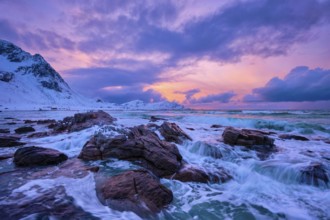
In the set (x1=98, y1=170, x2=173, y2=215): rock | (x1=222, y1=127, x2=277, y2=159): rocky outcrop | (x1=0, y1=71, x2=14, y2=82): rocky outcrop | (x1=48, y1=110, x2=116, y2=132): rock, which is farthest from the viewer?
(x1=0, y1=71, x2=14, y2=82): rocky outcrop

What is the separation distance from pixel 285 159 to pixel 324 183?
6.96 feet

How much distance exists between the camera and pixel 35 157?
27.7 ft

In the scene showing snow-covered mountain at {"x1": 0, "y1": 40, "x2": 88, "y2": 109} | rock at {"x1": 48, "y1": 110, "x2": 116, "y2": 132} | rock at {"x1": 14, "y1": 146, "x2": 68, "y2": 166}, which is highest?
snow-covered mountain at {"x1": 0, "y1": 40, "x2": 88, "y2": 109}

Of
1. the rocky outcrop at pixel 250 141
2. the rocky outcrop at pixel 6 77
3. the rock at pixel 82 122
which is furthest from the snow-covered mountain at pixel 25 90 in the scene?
the rocky outcrop at pixel 250 141

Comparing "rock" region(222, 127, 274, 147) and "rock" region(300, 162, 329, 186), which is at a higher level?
"rock" region(222, 127, 274, 147)

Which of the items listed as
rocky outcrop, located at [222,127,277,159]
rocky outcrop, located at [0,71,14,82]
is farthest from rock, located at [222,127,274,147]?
rocky outcrop, located at [0,71,14,82]

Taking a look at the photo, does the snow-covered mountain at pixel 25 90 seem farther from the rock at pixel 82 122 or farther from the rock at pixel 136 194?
the rock at pixel 136 194

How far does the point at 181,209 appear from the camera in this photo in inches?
218

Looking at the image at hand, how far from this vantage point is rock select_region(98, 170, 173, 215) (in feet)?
16.5


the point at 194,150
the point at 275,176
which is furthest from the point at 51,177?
the point at 275,176

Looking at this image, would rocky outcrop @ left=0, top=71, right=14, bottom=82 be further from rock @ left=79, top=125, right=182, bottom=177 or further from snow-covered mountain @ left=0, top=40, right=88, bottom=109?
rock @ left=79, top=125, right=182, bottom=177

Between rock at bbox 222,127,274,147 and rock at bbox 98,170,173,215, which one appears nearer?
rock at bbox 98,170,173,215

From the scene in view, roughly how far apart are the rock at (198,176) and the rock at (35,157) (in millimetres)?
5010

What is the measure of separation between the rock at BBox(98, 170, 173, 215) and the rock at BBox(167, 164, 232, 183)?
5.46 ft
